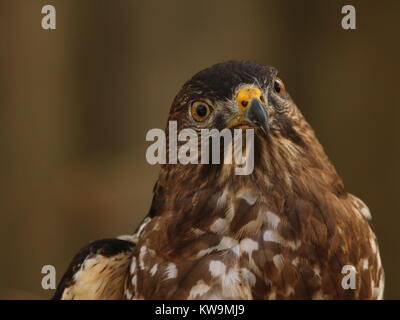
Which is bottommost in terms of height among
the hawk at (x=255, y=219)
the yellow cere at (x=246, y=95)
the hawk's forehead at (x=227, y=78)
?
the hawk at (x=255, y=219)

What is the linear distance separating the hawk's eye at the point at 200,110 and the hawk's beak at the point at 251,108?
10 centimetres

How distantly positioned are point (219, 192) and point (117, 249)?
0.60 metres

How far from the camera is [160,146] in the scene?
2.59 meters

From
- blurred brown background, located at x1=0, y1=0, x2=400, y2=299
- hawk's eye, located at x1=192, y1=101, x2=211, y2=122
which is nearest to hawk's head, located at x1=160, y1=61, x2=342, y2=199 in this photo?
hawk's eye, located at x1=192, y1=101, x2=211, y2=122

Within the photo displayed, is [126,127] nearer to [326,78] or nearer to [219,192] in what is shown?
[326,78]

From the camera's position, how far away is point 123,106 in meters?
5.49

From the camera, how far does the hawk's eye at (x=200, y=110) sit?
2381 millimetres

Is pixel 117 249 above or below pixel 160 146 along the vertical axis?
below

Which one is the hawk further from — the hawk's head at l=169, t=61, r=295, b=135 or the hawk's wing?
the hawk's wing

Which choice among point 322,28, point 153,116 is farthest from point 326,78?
point 153,116

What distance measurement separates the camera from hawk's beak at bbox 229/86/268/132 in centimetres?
223

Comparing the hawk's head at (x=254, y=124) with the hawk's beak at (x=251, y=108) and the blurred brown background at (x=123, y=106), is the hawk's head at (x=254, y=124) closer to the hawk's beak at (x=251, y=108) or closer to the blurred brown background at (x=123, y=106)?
the hawk's beak at (x=251, y=108)

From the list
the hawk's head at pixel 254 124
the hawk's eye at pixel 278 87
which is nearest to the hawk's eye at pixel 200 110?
the hawk's head at pixel 254 124
